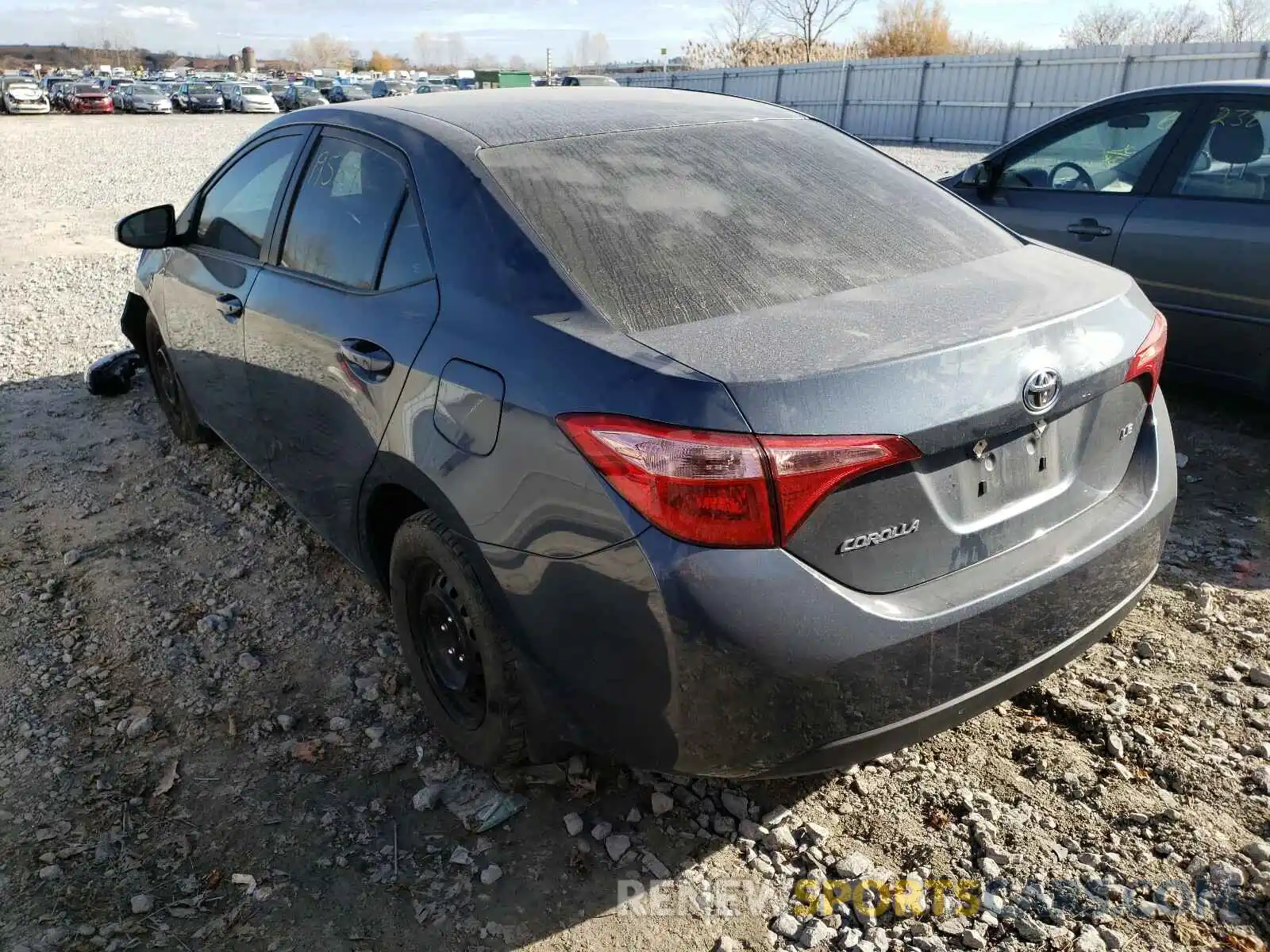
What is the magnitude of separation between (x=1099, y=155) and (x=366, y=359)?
430cm

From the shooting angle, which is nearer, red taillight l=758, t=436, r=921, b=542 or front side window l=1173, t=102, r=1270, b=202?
red taillight l=758, t=436, r=921, b=542

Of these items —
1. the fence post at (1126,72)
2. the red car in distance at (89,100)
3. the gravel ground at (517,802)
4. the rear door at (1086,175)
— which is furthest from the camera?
the red car in distance at (89,100)

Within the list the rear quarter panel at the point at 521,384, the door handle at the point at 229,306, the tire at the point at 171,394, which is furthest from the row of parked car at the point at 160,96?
the rear quarter panel at the point at 521,384

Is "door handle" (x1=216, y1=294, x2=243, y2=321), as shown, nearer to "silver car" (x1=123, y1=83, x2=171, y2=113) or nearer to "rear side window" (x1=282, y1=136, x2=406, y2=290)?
"rear side window" (x1=282, y1=136, x2=406, y2=290)

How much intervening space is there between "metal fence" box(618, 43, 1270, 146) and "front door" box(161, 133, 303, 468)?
20.0m

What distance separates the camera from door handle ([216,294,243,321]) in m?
3.57

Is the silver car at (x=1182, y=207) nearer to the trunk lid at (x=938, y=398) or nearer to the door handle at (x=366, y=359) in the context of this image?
the trunk lid at (x=938, y=398)

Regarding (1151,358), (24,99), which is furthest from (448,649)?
(24,99)

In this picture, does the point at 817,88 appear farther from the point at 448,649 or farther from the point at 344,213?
the point at 448,649

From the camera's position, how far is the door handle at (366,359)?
104 inches

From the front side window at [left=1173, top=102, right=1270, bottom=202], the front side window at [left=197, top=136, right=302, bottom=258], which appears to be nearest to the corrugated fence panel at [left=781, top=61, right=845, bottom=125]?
the front side window at [left=1173, top=102, right=1270, bottom=202]

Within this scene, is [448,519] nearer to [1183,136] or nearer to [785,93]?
[1183,136]

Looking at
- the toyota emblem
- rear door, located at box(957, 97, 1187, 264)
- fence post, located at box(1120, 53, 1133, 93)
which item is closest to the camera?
the toyota emblem

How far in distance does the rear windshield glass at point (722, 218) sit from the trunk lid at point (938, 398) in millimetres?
125
